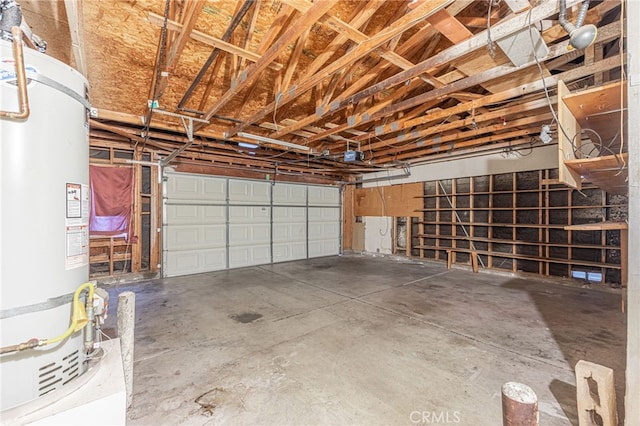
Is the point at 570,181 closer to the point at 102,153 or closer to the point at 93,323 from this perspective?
the point at 93,323

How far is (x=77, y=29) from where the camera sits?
2264 millimetres

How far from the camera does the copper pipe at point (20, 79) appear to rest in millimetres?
929

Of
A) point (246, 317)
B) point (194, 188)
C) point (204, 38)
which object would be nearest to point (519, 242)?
point (246, 317)

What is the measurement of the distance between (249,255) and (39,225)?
6187 mm

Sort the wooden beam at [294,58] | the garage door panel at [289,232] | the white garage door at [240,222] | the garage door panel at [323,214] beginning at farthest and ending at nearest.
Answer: the garage door panel at [323,214]
the garage door panel at [289,232]
the white garage door at [240,222]
the wooden beam at [294,58]

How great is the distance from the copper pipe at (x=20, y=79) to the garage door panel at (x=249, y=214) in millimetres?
5932

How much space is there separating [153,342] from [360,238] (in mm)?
7076

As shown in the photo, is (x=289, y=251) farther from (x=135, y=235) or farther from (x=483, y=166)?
(x=483, y=166)

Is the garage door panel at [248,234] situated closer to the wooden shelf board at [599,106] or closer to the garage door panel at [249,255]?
the garage door panel at [249,255]

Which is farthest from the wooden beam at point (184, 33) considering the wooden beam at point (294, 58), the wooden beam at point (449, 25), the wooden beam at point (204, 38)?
the wooden beam at point (449, 25)

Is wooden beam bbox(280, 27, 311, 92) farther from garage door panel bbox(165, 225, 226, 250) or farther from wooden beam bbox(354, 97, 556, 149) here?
garage door panel bbox(165, 225, 226, 250)

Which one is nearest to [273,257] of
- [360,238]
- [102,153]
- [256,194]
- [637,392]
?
[256,194]

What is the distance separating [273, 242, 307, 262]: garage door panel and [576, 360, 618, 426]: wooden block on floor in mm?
6654

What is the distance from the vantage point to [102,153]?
210 inches
